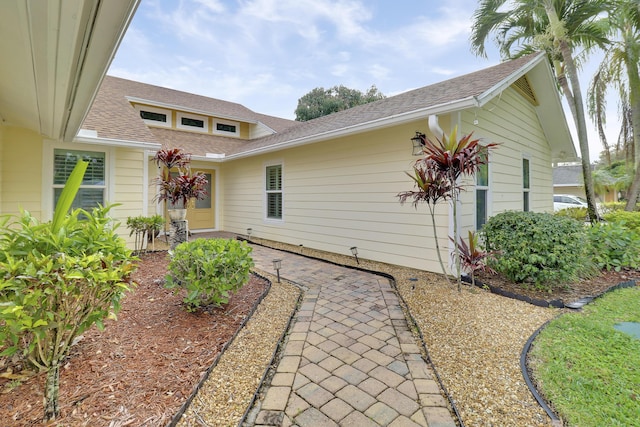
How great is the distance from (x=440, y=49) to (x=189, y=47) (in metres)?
8.05

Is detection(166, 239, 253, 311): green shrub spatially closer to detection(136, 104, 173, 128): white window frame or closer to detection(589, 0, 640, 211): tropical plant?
detection(136, 104, 173, 128): white window frame

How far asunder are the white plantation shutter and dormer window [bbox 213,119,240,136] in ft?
14.6

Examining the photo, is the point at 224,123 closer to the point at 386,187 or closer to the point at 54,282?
the point at 386,187

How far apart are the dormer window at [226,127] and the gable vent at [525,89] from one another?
9604 millimetres

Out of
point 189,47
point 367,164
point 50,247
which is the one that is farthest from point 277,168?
point 50,247

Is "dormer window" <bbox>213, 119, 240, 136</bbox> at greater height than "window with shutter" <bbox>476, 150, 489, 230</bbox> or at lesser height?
greater

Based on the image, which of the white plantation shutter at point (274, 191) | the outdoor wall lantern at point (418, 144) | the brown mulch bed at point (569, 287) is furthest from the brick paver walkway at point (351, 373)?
the white plantation shutter at point (274, 191)

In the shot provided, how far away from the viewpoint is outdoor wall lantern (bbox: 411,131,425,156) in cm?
469

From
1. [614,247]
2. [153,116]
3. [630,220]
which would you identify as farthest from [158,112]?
[630,220]

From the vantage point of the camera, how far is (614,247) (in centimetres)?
537

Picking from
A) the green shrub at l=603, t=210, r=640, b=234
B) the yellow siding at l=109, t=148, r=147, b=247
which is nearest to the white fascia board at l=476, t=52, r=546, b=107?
the green shrub at l=603, t=210, r=640, b=234

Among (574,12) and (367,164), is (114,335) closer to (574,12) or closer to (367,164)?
(367,164)

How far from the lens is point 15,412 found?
177cm

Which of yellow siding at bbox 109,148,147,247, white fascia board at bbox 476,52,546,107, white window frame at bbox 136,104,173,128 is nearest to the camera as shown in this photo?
white fascia board at bbox 476,52,546,107
